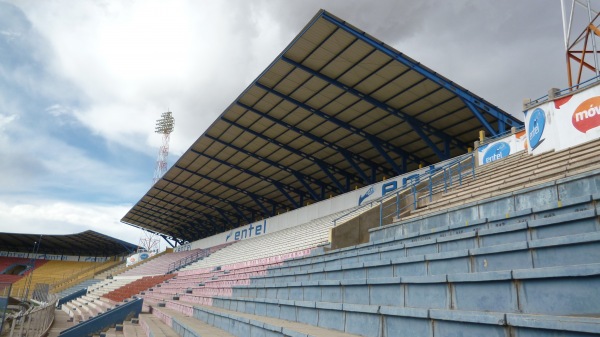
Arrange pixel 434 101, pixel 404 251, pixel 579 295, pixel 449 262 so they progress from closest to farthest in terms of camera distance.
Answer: pixel 579 295, pixel 449 262, pixel 404 251, pixel 434 101

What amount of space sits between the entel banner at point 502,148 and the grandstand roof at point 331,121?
5221 mm

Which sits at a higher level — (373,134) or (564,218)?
(373,134)

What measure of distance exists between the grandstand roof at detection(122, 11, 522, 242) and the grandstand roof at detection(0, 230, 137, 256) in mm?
23005

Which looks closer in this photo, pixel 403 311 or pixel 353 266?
pixel 403 311

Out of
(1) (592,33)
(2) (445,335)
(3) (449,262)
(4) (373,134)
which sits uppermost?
(1) (592,33)

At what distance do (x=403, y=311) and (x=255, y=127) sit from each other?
2046 centimetres

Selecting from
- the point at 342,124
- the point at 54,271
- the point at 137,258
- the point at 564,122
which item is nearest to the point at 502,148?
the point at 564,122

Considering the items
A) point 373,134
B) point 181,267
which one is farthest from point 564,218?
point 181,267

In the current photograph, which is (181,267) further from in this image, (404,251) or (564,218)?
(564,218)

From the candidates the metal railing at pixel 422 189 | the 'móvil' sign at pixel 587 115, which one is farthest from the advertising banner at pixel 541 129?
the metal railing at pixel 422 189

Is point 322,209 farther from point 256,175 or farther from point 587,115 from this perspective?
point 587,115

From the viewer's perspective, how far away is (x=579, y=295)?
9.01 feet

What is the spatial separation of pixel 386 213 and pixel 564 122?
5.45 m

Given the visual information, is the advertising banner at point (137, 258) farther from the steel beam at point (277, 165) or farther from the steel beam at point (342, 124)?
the steel beam at point (342, 124)
